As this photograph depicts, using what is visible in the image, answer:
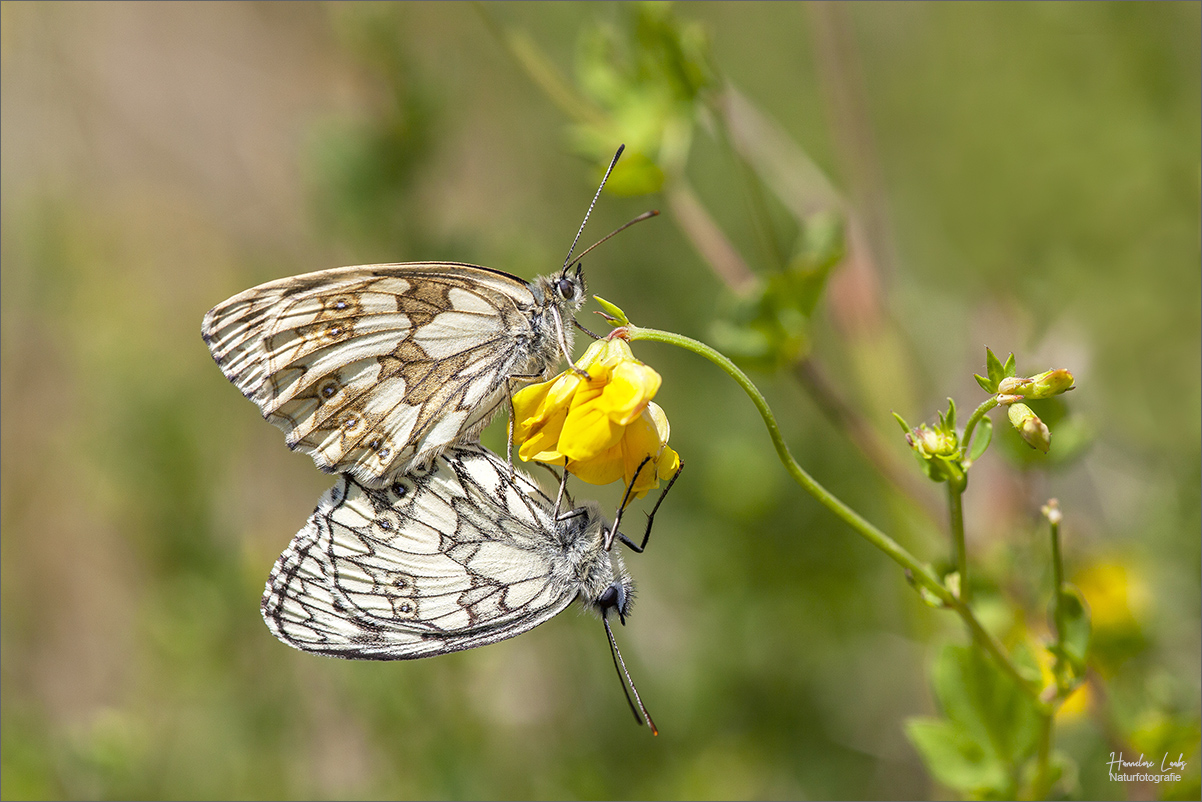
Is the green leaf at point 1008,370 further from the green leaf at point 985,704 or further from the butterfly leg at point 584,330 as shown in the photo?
the butterfly leg at point 584,330

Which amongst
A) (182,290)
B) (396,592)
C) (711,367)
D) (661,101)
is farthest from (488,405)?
(182,290)

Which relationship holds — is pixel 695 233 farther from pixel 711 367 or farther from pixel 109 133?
pixel 109 133

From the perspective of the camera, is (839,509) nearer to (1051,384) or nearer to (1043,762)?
(1051,384)

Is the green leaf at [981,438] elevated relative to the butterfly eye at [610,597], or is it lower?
elevated

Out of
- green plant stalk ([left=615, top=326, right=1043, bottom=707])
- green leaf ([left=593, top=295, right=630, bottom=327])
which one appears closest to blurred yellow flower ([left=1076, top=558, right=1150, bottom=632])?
green plant stalk ([left=615, top=326, right=1043, bottom=707])

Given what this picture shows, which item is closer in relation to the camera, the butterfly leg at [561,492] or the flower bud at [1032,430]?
the flower bud at [1032,430]

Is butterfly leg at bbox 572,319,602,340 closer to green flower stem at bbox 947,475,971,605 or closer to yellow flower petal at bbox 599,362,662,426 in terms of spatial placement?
yellow flower petal at bbox 599,362,662,426

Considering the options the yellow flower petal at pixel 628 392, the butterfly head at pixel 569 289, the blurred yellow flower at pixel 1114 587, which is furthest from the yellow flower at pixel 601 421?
the blurred yellow flower at pixel 1114 587
